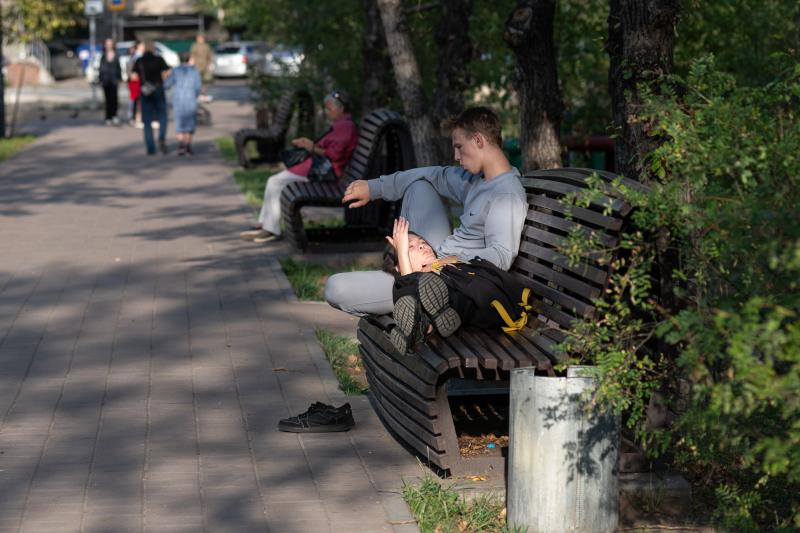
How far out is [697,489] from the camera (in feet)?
17.5

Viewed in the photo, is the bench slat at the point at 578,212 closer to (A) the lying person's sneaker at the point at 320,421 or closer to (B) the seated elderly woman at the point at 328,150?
(A) the lying person's sneaker at the point at 320,421

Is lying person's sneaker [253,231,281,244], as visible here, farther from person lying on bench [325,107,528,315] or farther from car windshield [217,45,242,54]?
car windshield [217,45,242,54]

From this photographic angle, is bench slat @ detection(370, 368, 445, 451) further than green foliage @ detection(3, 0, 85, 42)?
No

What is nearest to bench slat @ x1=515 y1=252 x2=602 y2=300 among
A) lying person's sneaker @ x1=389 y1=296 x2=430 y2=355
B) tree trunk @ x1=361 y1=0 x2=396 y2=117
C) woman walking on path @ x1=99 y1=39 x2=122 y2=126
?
lying person's sneaker @ x1=389 y1=296 x2=430 y2=355

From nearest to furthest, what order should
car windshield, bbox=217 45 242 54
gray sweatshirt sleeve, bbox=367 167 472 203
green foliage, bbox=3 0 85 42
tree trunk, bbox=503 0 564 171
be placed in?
gray sweatshirt sleeve, bbox=367 167 472 203, tree trunk, bbox=503 0 564 171, green foliage, bbox=3 0 85 42, car windshield, bbox=217 45 242 54

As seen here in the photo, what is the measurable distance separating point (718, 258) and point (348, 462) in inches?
83.5

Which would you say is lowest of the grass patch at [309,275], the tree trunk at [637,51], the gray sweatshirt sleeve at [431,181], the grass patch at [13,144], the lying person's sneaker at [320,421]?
the grass patch at [13,144]

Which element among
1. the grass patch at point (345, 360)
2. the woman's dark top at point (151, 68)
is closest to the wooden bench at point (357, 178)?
the grass patch at point (345, 360)

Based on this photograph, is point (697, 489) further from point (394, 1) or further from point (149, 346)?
point (394, 1)

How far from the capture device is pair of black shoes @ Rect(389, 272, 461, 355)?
5.46m

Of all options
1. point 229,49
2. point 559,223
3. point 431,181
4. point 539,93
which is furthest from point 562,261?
point 229,49

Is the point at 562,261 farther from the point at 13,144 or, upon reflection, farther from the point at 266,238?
the point at 13,144

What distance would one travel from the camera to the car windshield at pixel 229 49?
58344 millimetres

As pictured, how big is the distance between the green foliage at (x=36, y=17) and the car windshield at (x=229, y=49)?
110ft
